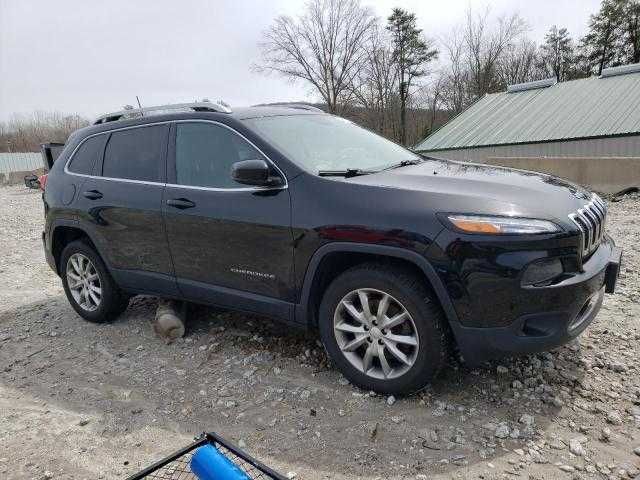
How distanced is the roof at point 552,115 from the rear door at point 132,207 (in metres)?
17.0

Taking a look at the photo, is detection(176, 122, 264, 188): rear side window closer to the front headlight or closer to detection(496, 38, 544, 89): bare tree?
the front headlight

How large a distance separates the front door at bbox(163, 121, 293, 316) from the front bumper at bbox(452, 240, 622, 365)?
1172 millimetres

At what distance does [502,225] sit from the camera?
8.19 ft

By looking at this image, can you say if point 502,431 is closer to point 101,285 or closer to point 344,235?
point 344,235

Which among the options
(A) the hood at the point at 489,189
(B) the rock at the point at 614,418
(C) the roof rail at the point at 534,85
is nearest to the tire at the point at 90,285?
(A) the hood at the point at 489,189

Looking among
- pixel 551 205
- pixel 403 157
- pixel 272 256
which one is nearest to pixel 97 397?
pixel 272 256

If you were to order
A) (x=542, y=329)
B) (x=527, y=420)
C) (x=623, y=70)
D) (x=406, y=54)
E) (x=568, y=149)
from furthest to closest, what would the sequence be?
1. (x=406, y=54)
2. (x=623, y=70)
3. (x=568, y=149)
4. (x=527, y=420)
5. (x=542, y=329)

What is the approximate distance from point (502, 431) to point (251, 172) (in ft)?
6.71

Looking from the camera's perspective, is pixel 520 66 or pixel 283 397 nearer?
pixel 283 397

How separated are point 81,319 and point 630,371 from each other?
4600mm

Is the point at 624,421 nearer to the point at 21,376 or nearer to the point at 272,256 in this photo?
the point at 272,256

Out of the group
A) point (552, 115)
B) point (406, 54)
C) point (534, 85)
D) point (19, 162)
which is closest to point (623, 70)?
point (534, 85)

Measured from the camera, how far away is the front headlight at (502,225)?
2.48 meters

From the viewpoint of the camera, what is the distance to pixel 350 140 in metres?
3.84
